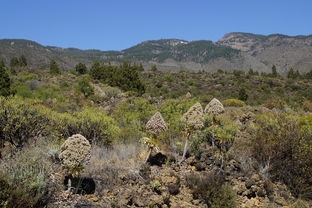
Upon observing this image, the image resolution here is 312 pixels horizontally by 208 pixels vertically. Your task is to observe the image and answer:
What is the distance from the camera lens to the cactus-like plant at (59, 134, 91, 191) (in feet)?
Answer: 20.1

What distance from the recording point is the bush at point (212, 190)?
7.11m

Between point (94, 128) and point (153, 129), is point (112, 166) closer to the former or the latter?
point (153, 129)

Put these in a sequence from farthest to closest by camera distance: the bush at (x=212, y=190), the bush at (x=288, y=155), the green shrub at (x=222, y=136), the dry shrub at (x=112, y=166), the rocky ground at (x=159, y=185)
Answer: the green shrub at (x=222, y=136) → the bush at (x=288, y=155) → the bush at (x=212, y=190) → the dry shrub at (x=112, y=166) → the rocky ground at (x=159, y=185)

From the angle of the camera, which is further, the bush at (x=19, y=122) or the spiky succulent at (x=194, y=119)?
the spiky succulent at (x=194, y=119)

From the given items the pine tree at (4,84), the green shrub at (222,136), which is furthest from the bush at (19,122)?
the pine tree at (4,84)

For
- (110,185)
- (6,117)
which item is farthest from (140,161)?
(6,117)

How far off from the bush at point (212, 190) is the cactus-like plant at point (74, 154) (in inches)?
114

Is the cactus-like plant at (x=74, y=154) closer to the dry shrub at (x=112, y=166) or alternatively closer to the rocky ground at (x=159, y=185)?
the rocky ground at (x=159, y=185)

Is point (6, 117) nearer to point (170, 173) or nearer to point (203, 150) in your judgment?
point (170, 173)

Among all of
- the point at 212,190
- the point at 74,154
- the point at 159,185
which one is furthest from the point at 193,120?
the point at 74,154

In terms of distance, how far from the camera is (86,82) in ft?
87.4

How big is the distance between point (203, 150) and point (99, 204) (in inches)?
153

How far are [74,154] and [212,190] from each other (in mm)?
3431

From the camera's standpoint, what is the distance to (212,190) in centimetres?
720
